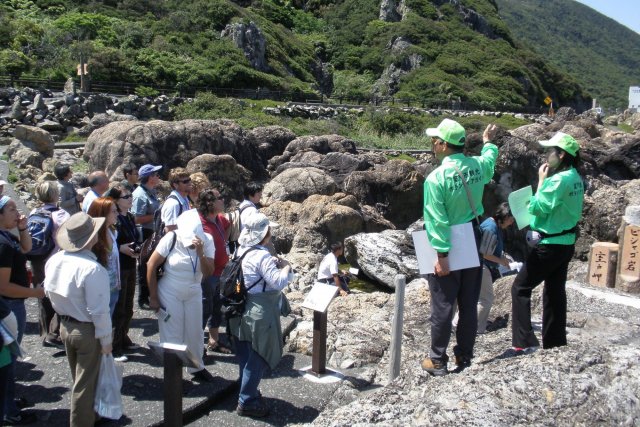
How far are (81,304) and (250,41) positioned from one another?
4272 centimetres

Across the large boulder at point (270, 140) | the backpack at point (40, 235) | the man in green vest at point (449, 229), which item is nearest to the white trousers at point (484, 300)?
the man in green vest at point (449, 229)

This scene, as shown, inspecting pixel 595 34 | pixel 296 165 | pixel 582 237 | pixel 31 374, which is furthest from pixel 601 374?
pixel 595 34

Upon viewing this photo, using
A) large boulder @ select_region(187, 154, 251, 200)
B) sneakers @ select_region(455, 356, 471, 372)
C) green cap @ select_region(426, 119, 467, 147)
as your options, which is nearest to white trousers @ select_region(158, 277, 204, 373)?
sneakers @ select_region(455, 356, 471, 372)

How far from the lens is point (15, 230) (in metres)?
5.68

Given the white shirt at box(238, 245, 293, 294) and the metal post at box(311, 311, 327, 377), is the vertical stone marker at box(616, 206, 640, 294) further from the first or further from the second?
the white shirt at box(238, 245, 293, 294)

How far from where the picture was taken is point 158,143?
1576 centimetres

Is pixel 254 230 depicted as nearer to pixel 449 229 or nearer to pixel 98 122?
pixel 449 229

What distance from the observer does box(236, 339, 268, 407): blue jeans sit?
16.7 feet

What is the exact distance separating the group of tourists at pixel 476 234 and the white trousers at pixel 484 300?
148 centimetres

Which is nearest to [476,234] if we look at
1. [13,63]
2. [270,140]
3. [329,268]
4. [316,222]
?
[329,268]

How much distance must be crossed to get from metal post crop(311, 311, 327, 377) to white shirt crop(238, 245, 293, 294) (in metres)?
1.04

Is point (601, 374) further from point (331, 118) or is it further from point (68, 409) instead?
point (331, 118)

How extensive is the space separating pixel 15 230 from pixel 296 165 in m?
12.9

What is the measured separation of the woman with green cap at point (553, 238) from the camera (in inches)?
187
